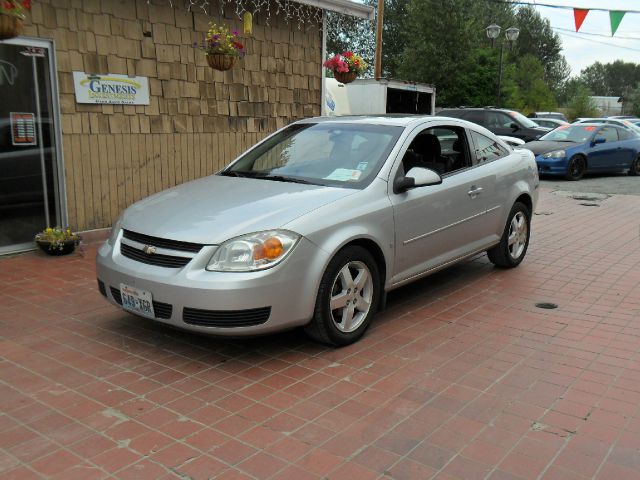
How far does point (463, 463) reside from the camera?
3.04m

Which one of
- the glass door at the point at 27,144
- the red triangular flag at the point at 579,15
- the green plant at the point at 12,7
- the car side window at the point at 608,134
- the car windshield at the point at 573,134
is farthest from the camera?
the car side window at the point at 608,134

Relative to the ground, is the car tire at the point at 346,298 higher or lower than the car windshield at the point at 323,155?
lower

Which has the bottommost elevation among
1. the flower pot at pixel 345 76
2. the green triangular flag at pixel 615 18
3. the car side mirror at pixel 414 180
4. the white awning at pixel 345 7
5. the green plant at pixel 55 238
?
the green plant at pixel 55 238

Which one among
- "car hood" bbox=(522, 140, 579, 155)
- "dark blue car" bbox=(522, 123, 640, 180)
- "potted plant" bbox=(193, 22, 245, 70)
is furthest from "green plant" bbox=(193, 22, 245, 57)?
"car hood" bbox=(522, 140, 579, 155)

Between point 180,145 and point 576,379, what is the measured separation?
6179mm

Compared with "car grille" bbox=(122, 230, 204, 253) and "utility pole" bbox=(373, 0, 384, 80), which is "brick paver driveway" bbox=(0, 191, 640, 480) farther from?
"utility pole" bbox=(373, 0, 384, 80)

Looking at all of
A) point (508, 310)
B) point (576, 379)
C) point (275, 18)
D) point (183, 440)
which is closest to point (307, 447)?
point (183, 440)

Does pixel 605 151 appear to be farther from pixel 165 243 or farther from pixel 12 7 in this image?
pixel 165 243

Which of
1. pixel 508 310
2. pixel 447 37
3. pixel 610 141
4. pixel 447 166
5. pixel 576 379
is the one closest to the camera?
pixel 576 379

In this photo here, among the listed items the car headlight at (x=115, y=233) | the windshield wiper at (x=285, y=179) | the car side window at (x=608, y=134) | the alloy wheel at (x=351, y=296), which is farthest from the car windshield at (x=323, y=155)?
the car side window at (x=608, y=134)

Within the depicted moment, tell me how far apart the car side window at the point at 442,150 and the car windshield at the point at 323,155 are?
58 centimetres

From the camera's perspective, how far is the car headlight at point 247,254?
3.92m

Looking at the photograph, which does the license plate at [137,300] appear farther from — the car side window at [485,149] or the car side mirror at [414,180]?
the car side window at [485,149]

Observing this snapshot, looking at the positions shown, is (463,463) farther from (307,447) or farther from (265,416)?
(265,416)
